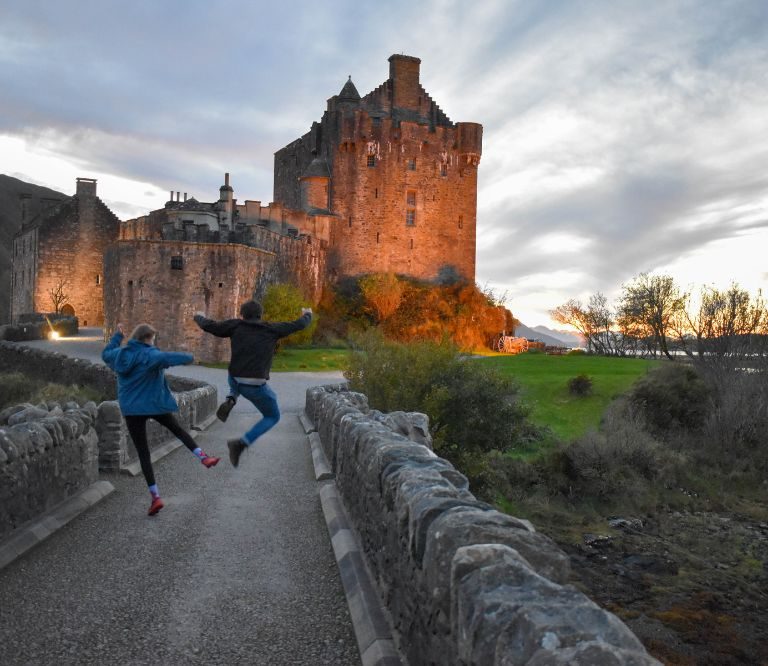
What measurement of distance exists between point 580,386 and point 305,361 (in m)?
15.8

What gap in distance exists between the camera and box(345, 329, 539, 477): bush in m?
20.4

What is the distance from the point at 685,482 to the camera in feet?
82.2

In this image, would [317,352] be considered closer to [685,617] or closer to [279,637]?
[685,617]

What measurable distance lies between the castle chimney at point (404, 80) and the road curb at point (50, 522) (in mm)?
60827

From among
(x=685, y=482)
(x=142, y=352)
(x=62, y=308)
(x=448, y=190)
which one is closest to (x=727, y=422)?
(x=685, y=482)

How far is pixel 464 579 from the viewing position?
135 inches

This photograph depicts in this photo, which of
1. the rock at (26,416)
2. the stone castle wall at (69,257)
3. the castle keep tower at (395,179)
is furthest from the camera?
the castle keep tower at (395,179)

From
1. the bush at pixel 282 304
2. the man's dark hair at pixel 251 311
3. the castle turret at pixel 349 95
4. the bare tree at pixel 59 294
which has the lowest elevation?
the man's dark hair at pixel 251 311

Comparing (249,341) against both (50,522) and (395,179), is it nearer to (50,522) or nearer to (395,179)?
(50,522)

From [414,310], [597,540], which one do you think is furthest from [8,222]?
[597,540]

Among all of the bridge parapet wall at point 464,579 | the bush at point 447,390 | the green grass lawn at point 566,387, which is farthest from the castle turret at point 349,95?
the bridge parapet wall at point 464,579

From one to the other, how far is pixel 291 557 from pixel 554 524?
15.7 metres

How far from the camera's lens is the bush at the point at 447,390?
20375mm

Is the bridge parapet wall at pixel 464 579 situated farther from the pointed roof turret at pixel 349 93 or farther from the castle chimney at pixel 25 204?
the castle chimney at pixel 25 204
